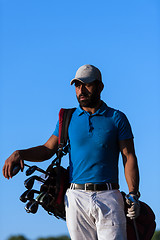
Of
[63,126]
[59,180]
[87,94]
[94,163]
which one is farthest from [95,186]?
[87,94]

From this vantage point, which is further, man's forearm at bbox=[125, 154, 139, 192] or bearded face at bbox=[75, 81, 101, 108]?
bearded face at bbox=[75, 81, 101, 108]

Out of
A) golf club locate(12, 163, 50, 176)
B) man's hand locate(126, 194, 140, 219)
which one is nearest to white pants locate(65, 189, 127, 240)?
man's hand locate(126, 194, 140, 219)

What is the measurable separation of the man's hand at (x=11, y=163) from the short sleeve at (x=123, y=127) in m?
1.14

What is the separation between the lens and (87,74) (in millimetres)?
5992

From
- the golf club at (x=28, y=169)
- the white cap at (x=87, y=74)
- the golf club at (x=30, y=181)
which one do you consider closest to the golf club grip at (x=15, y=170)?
the golf club at (x=28, y=169)

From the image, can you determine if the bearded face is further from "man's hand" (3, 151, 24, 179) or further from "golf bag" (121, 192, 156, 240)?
"golf bag" (121, 192, 156, 240)

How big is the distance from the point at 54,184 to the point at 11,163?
56 centimetres

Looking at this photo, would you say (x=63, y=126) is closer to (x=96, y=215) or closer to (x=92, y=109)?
(x=92, y=109)

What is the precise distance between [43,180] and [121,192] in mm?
884

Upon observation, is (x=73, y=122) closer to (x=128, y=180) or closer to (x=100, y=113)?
(x=100, y=113)

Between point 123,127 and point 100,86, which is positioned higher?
point 100,86

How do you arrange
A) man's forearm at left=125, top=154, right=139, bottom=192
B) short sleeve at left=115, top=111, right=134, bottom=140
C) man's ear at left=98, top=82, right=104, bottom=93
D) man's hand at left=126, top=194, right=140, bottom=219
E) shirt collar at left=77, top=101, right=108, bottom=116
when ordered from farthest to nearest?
man's ear at left=98, top=82, right=104, bottom=93 → shirt collar at left=77, top=101, right=108, bottom=116 → short sleeve at left=115, top=111, right=134, bottom=140 → man's forearm at left=125, top=154, right=139, bottom=192 → man's hand at left=126, top=194, right=140, bottom=219

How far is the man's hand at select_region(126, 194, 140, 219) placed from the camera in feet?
18.1

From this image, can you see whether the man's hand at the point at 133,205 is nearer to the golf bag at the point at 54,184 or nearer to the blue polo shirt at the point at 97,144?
the blue polo shirt at the point at 97,144
